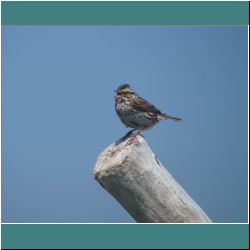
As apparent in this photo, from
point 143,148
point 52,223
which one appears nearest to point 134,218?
point 143,148

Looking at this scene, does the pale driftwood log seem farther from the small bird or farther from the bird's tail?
the bird's tail

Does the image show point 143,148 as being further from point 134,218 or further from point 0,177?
point 0,177

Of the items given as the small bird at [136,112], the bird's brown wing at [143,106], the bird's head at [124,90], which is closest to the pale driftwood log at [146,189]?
the small bird at [136,112]

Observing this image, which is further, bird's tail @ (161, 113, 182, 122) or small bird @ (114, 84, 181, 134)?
bird's tail @ (161, 113, 182, 122)

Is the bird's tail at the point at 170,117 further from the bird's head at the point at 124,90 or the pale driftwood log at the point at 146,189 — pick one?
the pale driftwood log at the point at 146,189

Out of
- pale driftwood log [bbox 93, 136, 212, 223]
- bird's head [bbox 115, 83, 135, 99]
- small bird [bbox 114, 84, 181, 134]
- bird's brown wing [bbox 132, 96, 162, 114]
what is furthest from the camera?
bird's head [bbox 115, 83, 135, 99]

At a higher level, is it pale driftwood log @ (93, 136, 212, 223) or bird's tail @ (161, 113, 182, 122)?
bird's tail @ (161, 113, 182, 122)

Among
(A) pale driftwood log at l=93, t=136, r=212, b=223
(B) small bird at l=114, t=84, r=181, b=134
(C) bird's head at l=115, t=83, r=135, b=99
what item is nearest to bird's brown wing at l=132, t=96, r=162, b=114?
(B) small bird at l=114, t=84, r=181, b=134
